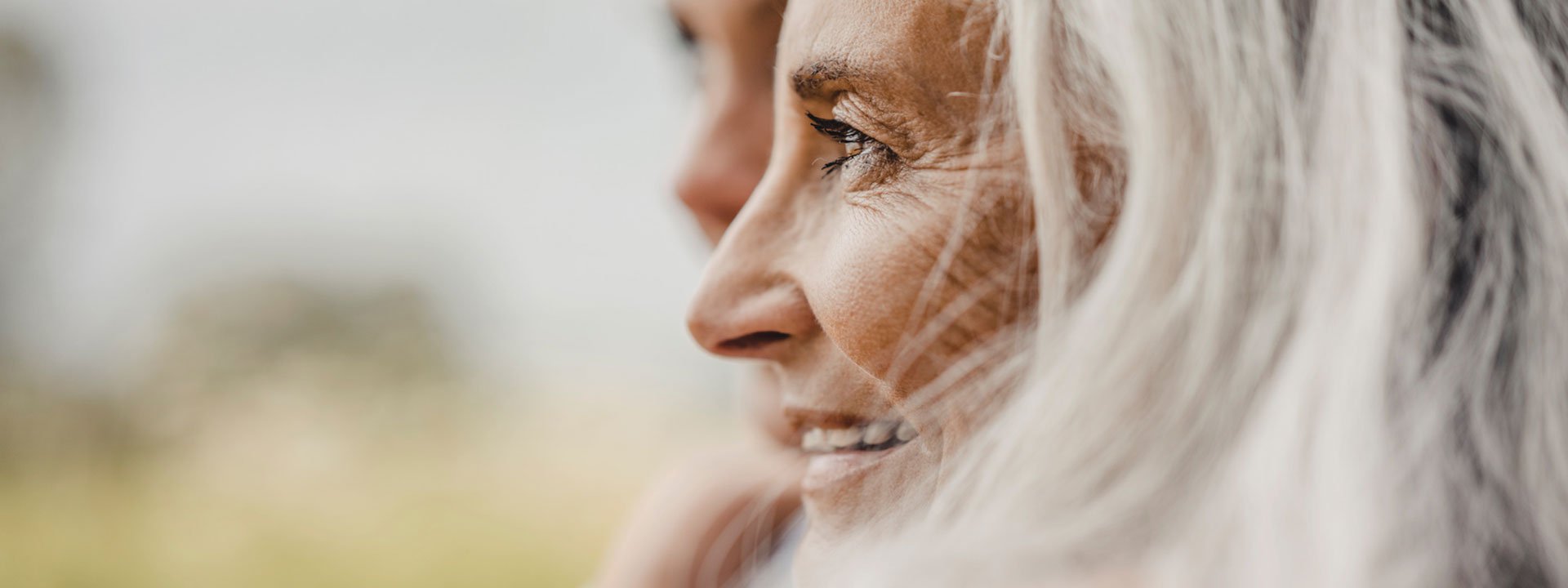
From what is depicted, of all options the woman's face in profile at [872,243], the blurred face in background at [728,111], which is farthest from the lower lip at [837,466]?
the blurred face in background at [728,111]

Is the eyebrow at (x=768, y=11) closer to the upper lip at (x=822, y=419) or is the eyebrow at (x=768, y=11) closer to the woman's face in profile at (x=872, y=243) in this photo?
the woman's face in profile at (x=872, y=243)

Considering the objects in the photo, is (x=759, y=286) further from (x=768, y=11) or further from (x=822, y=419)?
(x=768, y=11)

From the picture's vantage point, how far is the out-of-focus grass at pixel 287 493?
2.41m

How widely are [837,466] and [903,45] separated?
24 centimetres

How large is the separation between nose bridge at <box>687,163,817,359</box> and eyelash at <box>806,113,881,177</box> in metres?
0.04

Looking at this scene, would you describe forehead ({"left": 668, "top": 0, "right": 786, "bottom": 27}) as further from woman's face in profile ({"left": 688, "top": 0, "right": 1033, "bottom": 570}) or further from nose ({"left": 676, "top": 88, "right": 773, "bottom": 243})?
woman's face in profile ({"left": 688, "top": 0, "right": 1033, "bottom": 570})

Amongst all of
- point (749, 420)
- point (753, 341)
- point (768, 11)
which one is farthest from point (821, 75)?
point (749, 420)

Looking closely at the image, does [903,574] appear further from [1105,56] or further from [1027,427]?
[1105,56]

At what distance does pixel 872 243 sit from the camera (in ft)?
1.82

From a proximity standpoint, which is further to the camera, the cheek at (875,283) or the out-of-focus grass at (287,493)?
the out-of-focus grass at (287,493)

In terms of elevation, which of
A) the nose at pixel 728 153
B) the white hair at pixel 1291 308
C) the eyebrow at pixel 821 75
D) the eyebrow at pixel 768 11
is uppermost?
the eyebrow at pixel 768 11

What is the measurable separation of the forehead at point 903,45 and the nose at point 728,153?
333mm

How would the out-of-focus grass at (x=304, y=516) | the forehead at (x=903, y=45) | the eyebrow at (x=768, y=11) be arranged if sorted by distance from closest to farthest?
the forehead at (x=903, y=45)
the eyebrow at (x=768, y=11)
the out-of-focus grass at (x=304, y=516)

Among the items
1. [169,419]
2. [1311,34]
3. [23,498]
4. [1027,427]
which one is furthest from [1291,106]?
[23,498]
